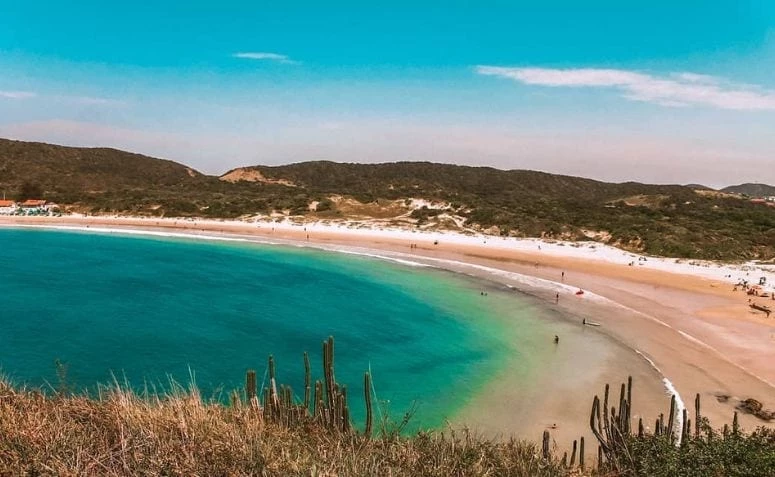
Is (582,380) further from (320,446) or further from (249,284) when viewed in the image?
(249,284)

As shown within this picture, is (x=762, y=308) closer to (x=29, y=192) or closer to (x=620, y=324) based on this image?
(x=620, y=324)

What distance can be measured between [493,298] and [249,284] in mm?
20413

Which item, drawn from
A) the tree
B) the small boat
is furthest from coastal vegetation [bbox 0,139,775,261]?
the small boat

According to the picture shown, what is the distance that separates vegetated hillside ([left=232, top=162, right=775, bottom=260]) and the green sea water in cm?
2995

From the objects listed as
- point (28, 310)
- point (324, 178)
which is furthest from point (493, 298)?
point (324, 178)

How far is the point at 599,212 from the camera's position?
8100cm

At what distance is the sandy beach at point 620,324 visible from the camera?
59.3ft

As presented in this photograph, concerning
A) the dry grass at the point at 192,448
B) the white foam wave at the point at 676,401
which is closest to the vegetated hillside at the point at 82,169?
the white foam wave at the point at 676,401

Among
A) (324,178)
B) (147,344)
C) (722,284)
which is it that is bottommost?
(147,344)

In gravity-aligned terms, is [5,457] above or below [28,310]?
above

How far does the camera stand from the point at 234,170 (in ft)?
478

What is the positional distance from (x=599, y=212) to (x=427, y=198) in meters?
29.5

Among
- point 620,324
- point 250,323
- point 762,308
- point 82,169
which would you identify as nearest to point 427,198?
point 762,308

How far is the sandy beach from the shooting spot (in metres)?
18.1
